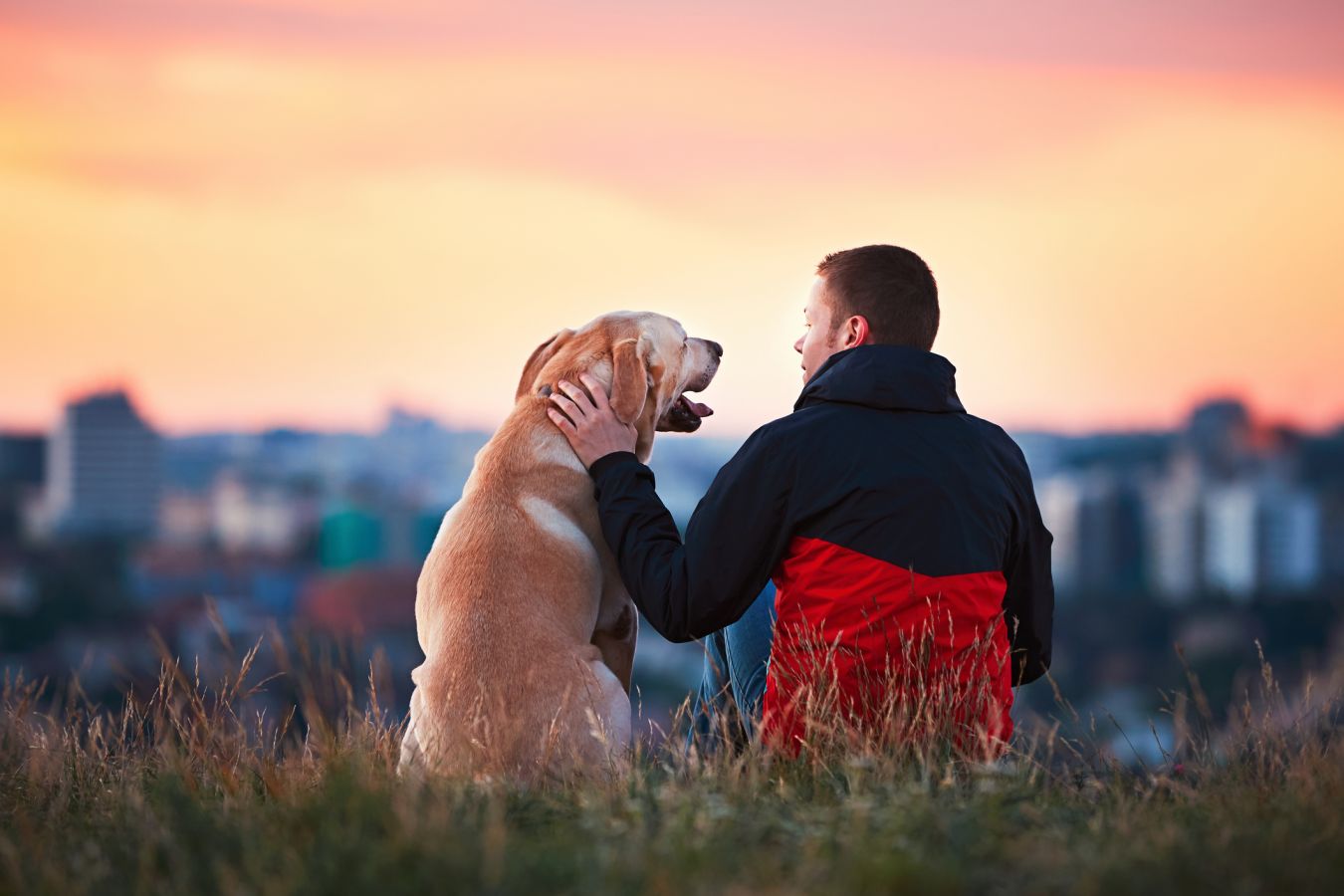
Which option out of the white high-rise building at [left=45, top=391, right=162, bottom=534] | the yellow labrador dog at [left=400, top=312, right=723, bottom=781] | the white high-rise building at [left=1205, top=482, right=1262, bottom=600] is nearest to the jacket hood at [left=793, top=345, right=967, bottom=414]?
the yellow labrador dog at [left=400, top=312, right=723, bottom=781]

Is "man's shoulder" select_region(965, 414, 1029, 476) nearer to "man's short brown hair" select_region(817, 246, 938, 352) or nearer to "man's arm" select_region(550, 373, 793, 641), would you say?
"man's short brown hair" select_region(817, 246, 938, 352)

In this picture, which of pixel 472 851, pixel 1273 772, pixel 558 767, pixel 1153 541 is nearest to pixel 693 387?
pixel 558 767

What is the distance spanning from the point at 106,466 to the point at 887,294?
19091cm

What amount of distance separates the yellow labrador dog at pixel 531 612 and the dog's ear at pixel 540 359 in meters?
0.14

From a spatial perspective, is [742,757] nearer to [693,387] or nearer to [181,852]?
[181,852]

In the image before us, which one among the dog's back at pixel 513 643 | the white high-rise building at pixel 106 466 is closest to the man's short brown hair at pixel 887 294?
the dog's back at pixel 513 643

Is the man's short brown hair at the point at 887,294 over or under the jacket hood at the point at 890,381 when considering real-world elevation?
over

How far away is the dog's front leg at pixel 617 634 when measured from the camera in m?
4.52

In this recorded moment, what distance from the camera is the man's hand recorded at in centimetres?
459

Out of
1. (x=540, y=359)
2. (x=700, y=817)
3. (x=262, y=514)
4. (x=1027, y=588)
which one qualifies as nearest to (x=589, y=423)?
(x=540, y=359)

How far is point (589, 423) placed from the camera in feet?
15.1

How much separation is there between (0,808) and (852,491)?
260 centimetres

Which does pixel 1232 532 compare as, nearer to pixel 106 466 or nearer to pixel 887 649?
pixel 106 466

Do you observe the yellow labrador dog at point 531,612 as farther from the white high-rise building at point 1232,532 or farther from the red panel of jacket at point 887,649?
the white high-rise building at point 1232,532
